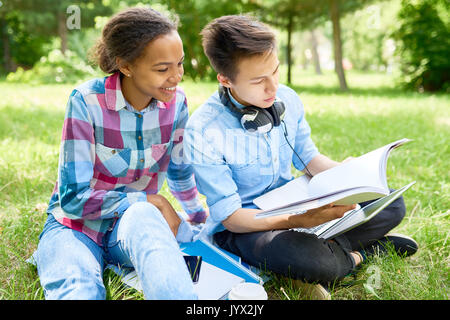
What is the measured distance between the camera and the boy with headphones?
1.81 meters

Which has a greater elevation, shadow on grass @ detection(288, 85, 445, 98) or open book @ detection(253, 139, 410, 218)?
open book @ detection(253, 139, 410, 218)

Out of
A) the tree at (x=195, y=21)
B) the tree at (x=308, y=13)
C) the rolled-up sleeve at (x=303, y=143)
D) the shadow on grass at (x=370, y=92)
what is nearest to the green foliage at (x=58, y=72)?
the tree at (x=195, y=21)

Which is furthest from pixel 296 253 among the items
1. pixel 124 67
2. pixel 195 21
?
pixel 195 21

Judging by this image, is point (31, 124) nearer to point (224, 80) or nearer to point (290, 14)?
point (224, 80)

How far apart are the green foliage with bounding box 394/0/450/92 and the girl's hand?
997 cm

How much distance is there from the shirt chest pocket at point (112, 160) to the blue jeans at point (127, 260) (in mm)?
302

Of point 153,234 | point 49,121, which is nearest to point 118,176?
point 153,234

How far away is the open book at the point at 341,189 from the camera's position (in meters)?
1.49


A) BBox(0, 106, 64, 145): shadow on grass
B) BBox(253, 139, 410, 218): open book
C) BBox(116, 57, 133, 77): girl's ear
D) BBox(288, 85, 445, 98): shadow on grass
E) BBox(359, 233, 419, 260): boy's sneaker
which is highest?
BBox(116, 57, 133, 77): girl's ear

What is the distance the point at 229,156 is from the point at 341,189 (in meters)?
0.67

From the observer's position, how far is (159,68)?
1890 millimetres

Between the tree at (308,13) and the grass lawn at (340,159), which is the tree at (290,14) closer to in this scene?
the tree at (308,13)

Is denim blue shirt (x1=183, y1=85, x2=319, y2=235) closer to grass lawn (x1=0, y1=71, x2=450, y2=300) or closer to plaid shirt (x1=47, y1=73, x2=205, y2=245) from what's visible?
plaid shirt (x1=47, y1=73, x2=205, y2=245)

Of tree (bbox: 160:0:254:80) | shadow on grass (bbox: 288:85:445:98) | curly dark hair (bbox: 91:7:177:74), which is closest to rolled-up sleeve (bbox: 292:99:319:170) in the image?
curly dark hair (bbox: 91:7:177:74)
